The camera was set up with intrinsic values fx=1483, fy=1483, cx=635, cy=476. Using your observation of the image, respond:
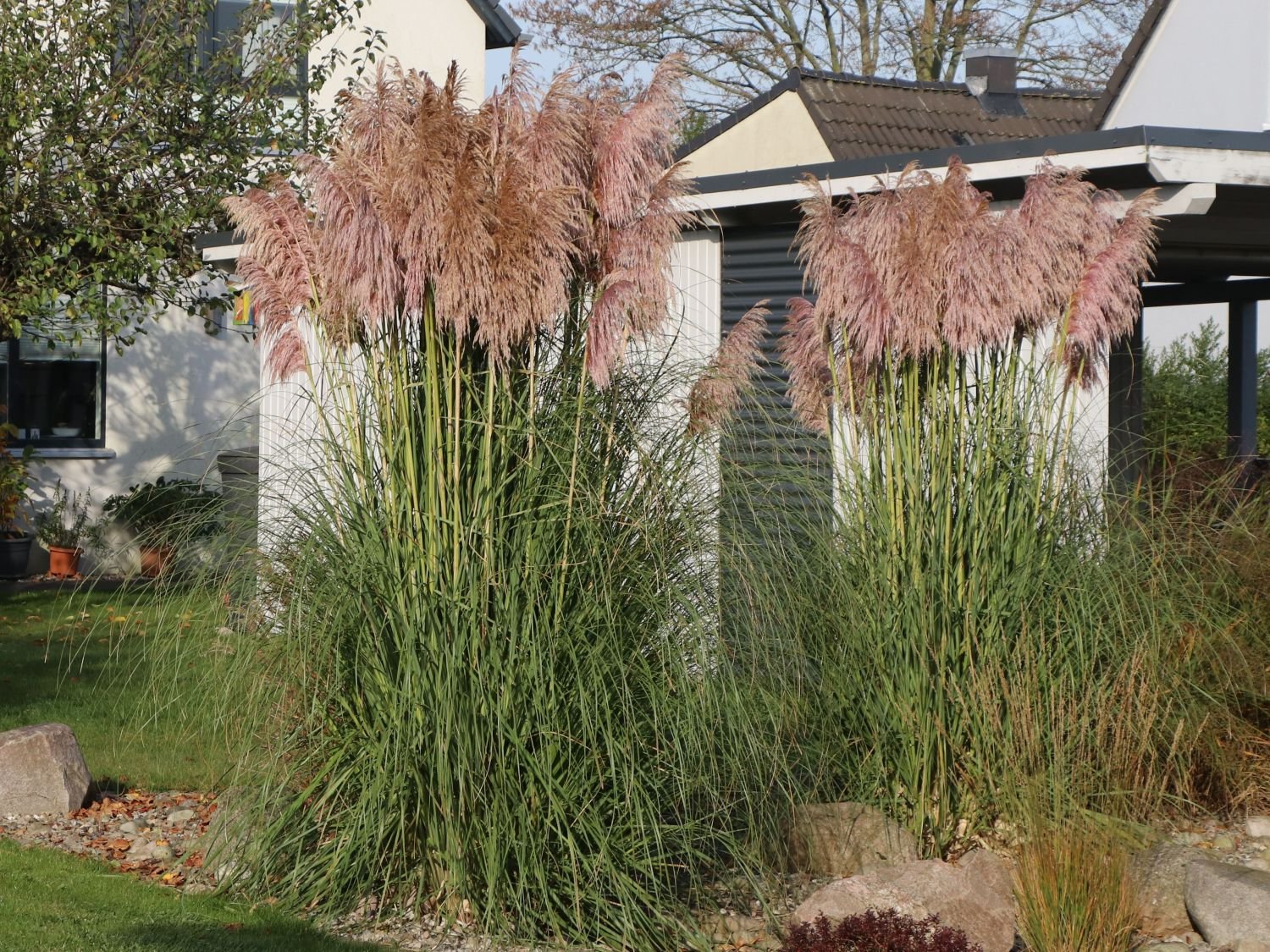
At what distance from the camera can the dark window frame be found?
16.1 meters

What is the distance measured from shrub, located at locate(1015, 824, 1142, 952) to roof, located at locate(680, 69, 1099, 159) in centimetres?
829

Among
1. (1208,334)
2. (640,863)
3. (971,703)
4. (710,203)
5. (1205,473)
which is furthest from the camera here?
(1208,334)

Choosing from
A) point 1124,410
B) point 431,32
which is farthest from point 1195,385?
point 431,32

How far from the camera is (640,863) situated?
458cm

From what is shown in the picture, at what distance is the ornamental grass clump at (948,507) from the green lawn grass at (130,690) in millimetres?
2081

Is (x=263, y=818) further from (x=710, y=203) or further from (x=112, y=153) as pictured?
(x=112, y=153)

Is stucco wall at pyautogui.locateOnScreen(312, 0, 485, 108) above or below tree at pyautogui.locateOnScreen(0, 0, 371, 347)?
above

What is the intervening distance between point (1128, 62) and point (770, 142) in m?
3.47

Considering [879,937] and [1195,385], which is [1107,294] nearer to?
[879,937]

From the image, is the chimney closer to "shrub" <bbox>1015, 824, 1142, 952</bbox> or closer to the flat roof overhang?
the flat roof overhang

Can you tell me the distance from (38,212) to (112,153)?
0.74 meters

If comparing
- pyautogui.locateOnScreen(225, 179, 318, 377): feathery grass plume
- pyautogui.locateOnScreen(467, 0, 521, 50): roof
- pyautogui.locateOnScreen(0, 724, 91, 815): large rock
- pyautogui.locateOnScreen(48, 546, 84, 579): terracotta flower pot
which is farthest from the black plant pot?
pyautogui.locateOnScreen(225, 179, 318, 377): feathery grass plume

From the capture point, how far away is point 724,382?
4941 mm

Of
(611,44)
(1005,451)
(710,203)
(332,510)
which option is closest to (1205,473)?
(1005,451)
